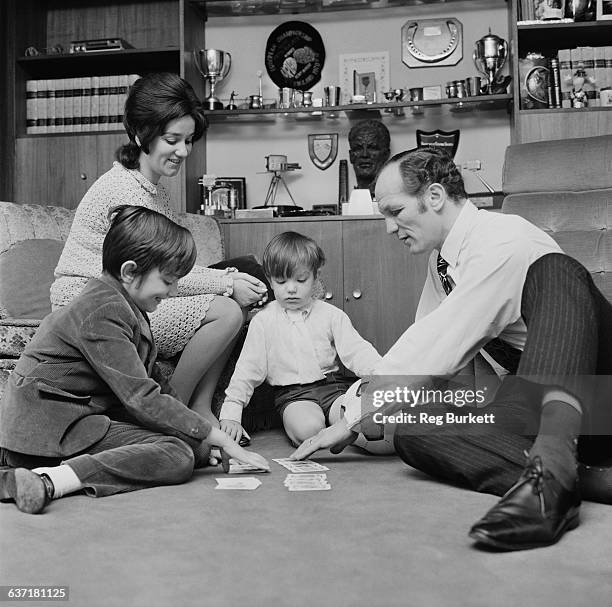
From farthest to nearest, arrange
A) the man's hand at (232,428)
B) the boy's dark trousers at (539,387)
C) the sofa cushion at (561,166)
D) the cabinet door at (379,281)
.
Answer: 1. the cabinet door at (379,281)
2. the sofa cushion at (561,166)
3. the man's hand at (232,428)
4. the boy's dark trousers at (539,387)

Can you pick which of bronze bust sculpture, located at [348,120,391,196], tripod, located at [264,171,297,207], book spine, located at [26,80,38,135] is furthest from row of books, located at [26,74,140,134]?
bronze bust sculpture, located at [348,120,391,196]

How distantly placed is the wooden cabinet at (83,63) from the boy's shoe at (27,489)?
262 cm

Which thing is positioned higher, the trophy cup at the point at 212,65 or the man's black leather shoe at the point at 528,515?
the trophy cup at the point at 212,65

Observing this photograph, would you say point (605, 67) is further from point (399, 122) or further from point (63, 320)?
point (63, 320)

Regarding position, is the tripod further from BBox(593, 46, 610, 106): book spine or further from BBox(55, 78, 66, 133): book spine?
BBox(593, 46, 610, 106): book spine

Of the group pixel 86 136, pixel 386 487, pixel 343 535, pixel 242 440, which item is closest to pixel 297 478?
pixel 386 487

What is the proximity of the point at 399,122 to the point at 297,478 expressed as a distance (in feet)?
9.45

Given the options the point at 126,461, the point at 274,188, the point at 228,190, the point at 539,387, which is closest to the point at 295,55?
the point at 274,188

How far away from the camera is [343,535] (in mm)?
1495

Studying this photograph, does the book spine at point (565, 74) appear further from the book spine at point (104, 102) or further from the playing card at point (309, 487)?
the playing card at point (309, 487)

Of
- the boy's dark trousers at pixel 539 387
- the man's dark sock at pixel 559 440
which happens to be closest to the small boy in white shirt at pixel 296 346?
the boy's dark trousers at pixel 539 387

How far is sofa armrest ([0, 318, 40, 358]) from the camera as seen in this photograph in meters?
2.78

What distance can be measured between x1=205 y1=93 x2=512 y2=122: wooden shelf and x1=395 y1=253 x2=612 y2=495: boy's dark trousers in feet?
8.32

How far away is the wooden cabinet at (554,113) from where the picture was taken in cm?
392
